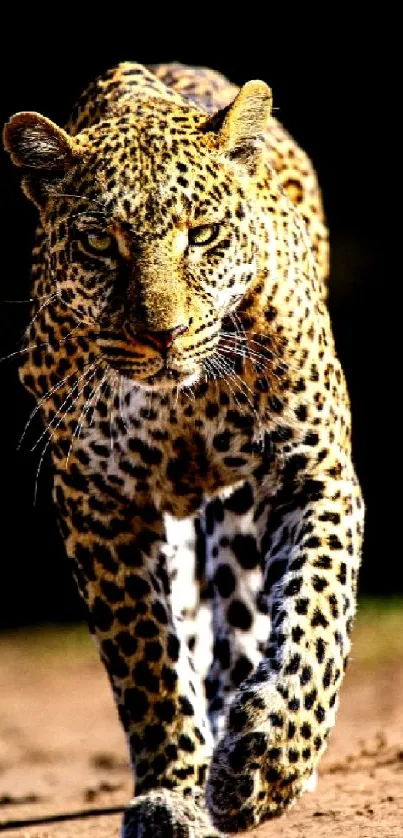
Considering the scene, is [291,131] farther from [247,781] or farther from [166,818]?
[247,781]

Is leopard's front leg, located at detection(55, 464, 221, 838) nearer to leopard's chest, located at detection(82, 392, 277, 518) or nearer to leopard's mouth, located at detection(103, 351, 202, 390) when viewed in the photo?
leopard's chest, located at detection(82, 392, 277, 518)

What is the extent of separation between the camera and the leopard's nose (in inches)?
209

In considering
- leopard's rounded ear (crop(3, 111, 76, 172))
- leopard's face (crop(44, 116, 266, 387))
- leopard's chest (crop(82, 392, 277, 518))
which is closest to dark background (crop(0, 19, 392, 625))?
leopard's chest (crop(82, 392, 277, 518))

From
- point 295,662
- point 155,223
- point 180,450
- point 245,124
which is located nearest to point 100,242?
point 155,223

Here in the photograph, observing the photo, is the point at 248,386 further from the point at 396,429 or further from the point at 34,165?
the point at 396,429

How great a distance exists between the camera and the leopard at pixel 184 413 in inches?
213

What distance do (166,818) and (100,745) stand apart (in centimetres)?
Result: 355

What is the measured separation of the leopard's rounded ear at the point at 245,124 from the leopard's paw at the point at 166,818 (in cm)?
191

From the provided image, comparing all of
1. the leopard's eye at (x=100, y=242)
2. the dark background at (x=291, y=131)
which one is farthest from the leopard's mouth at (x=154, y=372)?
the dark background at (x=291, y=131)

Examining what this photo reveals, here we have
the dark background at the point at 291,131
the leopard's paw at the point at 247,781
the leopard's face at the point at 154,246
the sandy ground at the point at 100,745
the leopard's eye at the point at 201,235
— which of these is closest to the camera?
the leopard's paw at the point at 247,781

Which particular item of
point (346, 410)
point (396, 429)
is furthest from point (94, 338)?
point (396, 429)

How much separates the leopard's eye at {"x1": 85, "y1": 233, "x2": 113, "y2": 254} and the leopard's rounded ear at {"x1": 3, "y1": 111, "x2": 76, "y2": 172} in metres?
0.31

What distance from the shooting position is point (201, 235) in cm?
559

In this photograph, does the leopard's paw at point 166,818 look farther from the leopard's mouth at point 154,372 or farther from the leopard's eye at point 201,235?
the leopard's eye at point 201,235
